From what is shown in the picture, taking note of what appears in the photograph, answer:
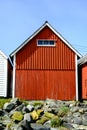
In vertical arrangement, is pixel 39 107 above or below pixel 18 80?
below

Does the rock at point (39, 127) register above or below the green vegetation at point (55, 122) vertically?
below

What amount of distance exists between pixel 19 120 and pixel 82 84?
508 inches

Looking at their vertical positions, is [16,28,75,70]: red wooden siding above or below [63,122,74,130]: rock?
above

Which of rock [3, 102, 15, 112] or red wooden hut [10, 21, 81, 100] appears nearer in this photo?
rock [3, 102, 15, 112]

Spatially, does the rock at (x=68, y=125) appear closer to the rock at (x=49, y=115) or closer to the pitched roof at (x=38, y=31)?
the rock at (x=49, y=115)

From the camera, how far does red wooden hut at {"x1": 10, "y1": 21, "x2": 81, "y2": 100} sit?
1448 inches

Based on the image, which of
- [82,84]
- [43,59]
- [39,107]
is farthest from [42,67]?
[39,107]

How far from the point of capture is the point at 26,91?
36.7 meters

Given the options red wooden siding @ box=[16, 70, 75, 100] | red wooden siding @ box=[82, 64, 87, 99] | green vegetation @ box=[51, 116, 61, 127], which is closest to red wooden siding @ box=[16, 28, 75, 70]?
red wooden siding @ box=[16, 70, 75, 100]

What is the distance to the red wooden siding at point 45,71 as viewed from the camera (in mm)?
36781

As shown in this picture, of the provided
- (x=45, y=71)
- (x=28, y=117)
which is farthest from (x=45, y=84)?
(x=28, y=117)

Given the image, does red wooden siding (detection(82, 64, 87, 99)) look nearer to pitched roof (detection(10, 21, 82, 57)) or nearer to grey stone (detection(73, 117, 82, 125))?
pitched roof (detection(10, 21, 82, 57))

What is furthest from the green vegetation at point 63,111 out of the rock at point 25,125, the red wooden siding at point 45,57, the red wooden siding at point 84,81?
the red wooden siding at point 45,57

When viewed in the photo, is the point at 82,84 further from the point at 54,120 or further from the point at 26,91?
the point at 54,120
